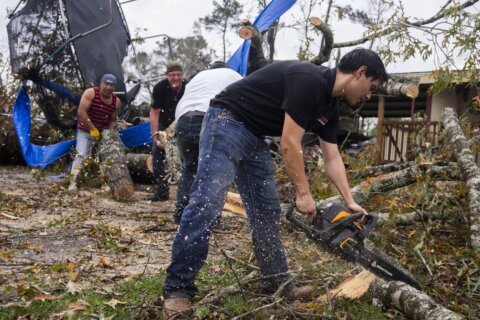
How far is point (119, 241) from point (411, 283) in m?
2.42

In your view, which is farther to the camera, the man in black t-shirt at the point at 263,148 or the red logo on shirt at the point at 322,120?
the red logo on shirt at the point at 322,120

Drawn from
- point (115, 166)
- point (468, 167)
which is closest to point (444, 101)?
point (468, 167)

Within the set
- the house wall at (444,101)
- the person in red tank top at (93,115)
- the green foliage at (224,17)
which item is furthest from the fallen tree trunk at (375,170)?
the green foliage at (224,17)

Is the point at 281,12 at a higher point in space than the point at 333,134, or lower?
higher

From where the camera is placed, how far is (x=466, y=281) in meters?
3.17

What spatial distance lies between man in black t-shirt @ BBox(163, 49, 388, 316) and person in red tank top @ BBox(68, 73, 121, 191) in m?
4.25

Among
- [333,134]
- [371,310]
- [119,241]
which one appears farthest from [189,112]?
[371,310]

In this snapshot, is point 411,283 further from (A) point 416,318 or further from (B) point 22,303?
(B) point 22,303

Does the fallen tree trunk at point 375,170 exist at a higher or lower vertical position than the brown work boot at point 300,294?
higher

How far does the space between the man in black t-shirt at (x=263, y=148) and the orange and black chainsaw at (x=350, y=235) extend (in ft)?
0.42

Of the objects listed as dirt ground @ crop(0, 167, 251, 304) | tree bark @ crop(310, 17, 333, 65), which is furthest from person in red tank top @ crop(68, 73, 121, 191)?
tree bark @ crop(310, 17, 333, 65)

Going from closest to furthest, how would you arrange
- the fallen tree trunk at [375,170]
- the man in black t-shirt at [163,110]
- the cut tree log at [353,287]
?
the cut tree log at [353,287] < the fallen tree trunk at [375,170] < the man in black t-shirt at [163,110]

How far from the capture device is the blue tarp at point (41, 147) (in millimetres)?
7852

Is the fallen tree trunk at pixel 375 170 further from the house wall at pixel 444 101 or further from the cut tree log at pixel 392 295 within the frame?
the house wall at pixel 444 101
